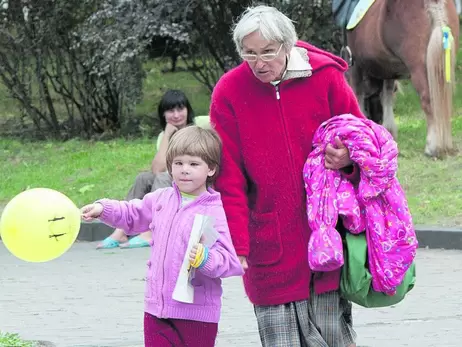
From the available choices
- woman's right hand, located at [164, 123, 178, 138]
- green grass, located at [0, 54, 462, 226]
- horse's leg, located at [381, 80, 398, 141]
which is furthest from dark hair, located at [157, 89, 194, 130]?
horse's leg, located at [381, 80, 398, 141]

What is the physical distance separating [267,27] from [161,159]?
6055mm

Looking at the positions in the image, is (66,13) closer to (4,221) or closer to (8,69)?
(8,69)

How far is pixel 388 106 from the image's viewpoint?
14.6 meters

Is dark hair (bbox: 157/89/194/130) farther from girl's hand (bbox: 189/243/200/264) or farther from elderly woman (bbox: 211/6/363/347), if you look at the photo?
girl's hand (bbox: 189/243/200/264)

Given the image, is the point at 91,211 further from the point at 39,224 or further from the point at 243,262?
the point at 243,262

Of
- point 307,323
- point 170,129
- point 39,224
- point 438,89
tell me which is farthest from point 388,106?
point 39,224

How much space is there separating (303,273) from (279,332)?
0.27 m

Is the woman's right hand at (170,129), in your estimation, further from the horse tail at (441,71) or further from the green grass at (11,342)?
the green grass at (11,342)

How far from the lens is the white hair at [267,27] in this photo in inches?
184

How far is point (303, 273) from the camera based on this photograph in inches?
192

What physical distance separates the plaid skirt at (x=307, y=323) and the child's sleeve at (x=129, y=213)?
65cm

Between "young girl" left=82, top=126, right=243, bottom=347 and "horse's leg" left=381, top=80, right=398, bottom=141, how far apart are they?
31.6 feet

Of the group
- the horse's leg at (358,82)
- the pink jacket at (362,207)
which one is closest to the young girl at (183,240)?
the pink jacket at (362,207)

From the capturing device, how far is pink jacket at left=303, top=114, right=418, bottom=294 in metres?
4.71
